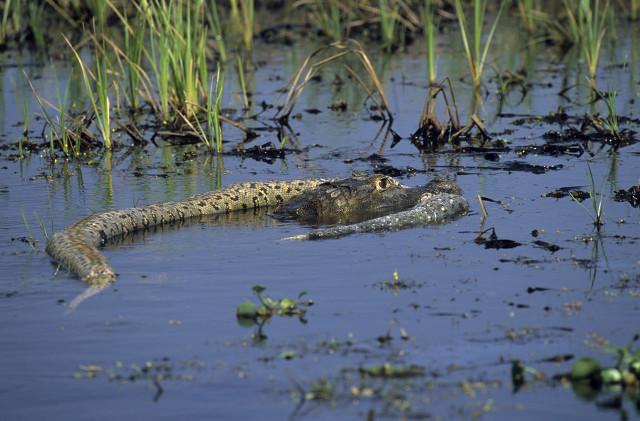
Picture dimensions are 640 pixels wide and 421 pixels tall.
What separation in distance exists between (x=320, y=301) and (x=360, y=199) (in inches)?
118

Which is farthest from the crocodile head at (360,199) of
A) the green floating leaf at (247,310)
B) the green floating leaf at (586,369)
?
the green floating leaf at (586,369)

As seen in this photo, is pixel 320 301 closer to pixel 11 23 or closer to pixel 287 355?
pixel 287 355

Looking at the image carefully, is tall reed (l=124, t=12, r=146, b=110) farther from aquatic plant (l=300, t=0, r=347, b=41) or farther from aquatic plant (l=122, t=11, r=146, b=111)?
aquatic plant (l=300, t=0, r=347, b=41)

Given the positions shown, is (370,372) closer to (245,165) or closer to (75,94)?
(245,165)

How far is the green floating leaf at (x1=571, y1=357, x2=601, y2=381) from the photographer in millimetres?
5590

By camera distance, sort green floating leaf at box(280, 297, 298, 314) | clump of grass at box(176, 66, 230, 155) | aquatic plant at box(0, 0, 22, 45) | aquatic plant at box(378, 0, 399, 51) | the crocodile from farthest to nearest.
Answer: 1. aquatic plant at box(0, 0, 22, 45)
2. aquatic plant at box(378, 0, 399, 51)
3. clump of grass at box(176, 66, 230, 155)
4. the crocodile
5. green floating leaf at box(280, 297, 298, 314)

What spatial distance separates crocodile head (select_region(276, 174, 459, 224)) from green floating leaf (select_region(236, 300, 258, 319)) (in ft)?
10.3

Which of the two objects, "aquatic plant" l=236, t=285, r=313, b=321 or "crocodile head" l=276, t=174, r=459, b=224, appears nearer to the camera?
"aquatic plant" l=236, t=285, r=313, b=321

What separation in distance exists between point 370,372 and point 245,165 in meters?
6.74

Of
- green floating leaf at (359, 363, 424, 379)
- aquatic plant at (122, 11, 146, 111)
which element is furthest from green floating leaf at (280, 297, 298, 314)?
aquatic plant at (122, 11, 146, 111)

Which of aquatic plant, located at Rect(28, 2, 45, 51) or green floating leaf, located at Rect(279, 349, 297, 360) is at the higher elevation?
aquatic plant, located at Rect(28, 2, 45, 51)

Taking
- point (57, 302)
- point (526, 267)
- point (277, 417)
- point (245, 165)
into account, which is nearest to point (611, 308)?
point (526, 267)

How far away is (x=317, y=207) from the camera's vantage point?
9984 millimetres

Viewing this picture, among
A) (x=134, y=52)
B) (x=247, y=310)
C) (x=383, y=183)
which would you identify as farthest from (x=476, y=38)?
(x=247, y=310)
